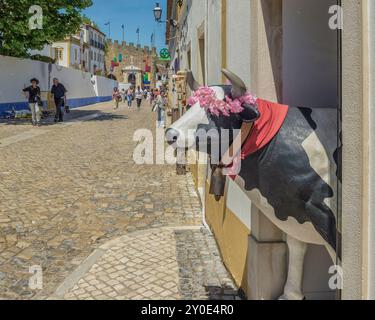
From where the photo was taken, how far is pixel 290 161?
2596 millimetres

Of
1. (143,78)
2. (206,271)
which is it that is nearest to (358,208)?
(206,271)

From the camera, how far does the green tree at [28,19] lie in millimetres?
17578

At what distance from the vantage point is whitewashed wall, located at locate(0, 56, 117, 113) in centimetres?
2131

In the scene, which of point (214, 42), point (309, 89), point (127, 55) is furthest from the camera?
point (127, 55)

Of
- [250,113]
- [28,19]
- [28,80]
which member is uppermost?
[28,19]

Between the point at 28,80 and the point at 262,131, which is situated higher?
the point at 28,80

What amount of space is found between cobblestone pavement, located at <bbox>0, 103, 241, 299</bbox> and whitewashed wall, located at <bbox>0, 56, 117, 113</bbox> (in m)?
10.4

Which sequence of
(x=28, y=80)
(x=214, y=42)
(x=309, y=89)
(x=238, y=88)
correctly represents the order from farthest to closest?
1. (x=28, y=80)
2. (x=214, y=42)
3. (x=309, y=89)
4. (x=238, y=88)

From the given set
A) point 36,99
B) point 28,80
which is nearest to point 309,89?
point 36,99

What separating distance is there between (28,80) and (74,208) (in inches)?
753

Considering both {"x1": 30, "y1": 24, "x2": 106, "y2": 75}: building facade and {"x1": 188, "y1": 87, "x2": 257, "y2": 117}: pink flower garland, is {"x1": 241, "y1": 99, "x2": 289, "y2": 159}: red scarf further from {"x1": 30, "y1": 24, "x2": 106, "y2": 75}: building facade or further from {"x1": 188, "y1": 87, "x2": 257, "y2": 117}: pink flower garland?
{"x1": 30, "y1": 24, "x2": 106, "y2": 75}: building facade

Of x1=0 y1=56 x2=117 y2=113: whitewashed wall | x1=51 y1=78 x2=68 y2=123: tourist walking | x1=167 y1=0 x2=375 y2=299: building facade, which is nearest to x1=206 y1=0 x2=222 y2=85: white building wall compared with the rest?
x1=167 y1=0 x2=375 y2=299: building facade

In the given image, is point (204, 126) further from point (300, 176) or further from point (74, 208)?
point (74, 208)

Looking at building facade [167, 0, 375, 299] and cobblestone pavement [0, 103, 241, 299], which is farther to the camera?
cobblestone pavement [0, 103, 241, 299]
